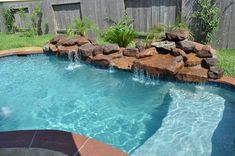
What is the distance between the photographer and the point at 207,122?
4500mm

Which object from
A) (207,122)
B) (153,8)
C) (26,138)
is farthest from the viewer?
(153,8)

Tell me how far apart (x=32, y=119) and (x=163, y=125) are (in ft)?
8.62

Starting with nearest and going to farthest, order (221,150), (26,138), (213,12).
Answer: (26,138)
(221,150)
(213,12)

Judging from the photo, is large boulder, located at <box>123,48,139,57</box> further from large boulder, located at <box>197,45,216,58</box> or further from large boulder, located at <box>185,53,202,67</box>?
large boulder, located at <box>197,45,216,58</box>

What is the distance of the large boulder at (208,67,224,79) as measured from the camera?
19.2 feet

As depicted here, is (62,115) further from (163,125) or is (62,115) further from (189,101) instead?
(189,101)

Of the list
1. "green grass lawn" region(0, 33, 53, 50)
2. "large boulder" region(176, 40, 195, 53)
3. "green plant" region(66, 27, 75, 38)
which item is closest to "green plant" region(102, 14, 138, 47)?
"green plant" region(66, 27, 75, 38)

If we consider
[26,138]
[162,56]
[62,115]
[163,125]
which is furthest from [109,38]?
[26,138]

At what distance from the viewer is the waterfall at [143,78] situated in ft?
21.6

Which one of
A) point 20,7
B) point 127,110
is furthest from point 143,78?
point 20,7

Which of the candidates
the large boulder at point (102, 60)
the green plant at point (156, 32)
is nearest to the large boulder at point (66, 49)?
the large boulder at point (102, 60)

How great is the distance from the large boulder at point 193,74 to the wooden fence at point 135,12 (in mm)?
2213

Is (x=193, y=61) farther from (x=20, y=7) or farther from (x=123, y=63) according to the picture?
(x=20, y=7)

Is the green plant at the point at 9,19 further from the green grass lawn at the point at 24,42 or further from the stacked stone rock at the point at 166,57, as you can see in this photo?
the stacked stone rock at the point at 166,57
